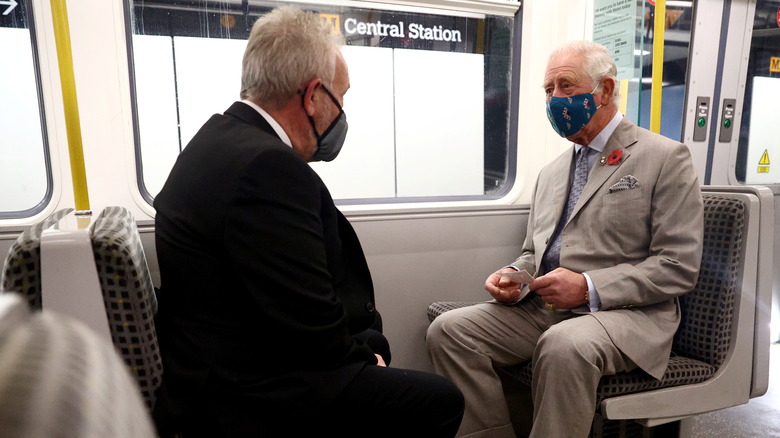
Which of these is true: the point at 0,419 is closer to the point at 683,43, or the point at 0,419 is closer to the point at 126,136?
the point at 126,136

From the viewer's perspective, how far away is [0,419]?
0.83 ft

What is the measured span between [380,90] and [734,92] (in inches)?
106

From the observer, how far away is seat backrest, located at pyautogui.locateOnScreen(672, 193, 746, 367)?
6.40 feet

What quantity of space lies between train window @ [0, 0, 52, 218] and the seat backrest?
2.56 metres

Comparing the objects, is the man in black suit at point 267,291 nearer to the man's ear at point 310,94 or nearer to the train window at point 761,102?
the man's ear at point 310,94

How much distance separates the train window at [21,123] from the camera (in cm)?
202

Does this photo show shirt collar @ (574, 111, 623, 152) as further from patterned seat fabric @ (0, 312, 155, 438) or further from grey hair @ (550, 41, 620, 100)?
patterned seat fabric @ (0, 312, 155, 438)

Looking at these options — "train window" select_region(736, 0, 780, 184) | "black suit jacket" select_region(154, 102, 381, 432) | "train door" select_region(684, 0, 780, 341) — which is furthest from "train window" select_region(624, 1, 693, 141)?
"black suit jacket" select_region(154, 102, 381, 432)

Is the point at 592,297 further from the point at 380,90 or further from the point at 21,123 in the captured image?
the point at 21,123

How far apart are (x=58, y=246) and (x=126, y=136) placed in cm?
116

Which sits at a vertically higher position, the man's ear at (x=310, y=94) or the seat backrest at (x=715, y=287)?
the man's ear at (x=310, y=94)

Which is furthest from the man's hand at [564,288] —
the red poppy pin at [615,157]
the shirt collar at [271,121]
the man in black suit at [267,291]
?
the shirt collar at [271,121]

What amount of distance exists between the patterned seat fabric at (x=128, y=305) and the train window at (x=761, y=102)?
13.7 ft

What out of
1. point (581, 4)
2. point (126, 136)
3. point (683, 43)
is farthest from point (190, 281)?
point (683, 43)
